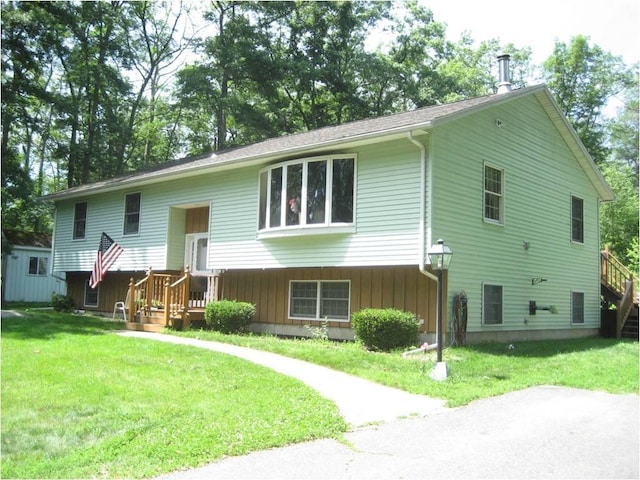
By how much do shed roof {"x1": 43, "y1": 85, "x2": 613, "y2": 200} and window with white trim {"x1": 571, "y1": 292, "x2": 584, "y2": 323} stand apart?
12.5 feet

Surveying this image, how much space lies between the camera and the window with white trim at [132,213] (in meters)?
18.5

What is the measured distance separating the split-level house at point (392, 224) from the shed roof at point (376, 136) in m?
0.06

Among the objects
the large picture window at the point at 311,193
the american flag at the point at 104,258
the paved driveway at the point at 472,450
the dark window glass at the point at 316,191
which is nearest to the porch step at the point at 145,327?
the american flag at the point at 104,258

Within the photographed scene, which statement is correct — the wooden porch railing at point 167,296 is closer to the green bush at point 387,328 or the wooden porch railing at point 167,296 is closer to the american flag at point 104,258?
the american flag at point 104,258

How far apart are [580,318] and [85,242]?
53.8ft

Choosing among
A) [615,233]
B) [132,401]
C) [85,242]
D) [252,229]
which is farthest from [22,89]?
[615,233]

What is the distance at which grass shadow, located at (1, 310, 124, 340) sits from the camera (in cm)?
1167

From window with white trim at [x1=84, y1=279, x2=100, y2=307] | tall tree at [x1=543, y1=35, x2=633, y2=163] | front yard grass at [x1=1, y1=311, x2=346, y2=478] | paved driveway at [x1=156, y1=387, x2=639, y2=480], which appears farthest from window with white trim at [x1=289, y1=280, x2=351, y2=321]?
tall tree at [x1=543, y1=35, x2=633, y2=163]

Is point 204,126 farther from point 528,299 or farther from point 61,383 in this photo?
point 61,383

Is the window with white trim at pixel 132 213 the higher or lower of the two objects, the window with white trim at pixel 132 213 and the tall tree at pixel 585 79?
the lower

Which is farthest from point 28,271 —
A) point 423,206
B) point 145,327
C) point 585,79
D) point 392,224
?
point 585,79

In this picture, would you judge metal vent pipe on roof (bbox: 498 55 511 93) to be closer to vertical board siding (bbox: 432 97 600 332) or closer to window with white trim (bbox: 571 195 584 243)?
vertical board siding (bbox: 432 97 600 332)

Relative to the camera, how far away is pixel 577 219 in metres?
17.7

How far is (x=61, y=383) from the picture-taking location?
7367 mm
